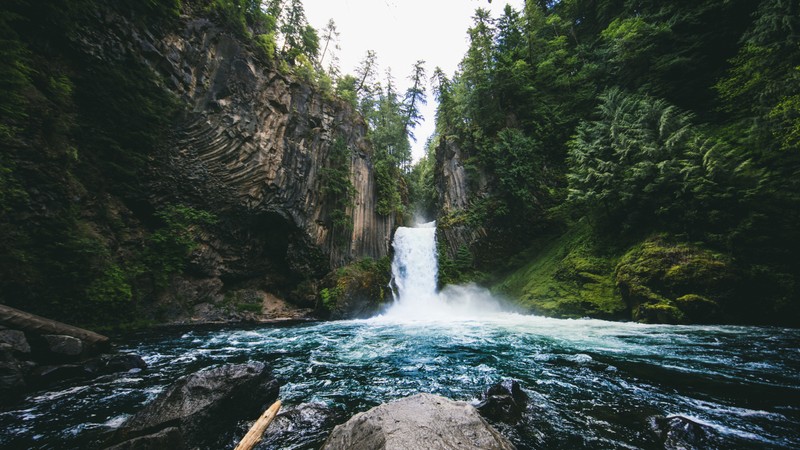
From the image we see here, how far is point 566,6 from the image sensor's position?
→ 2442 cm

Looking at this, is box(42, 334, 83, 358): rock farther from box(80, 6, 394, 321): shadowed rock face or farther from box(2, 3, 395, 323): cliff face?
box(80, 6, 394, 321): shadowed rock face

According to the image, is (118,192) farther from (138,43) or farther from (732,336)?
(732,336)

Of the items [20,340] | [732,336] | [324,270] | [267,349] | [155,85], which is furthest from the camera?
[324,270]

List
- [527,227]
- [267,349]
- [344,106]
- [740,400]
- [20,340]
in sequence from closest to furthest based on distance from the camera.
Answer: [740,400], [20,340], [267,349], [527,227], [344,106]

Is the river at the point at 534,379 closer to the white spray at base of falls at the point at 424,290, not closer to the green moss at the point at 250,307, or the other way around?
the green moss at the point at 250,307

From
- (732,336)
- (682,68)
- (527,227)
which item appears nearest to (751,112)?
(682,68)

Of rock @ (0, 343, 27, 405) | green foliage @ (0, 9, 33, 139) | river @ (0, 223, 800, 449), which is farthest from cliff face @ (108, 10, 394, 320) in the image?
rock @ (0, 343, 27, 405)

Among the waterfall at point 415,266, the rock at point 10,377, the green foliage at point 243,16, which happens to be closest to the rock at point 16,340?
the rock at point 10,377

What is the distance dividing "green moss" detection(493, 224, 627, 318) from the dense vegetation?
81mm

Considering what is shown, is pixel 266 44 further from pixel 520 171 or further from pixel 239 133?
pixel 520 171

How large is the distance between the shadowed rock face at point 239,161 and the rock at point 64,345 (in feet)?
22.1

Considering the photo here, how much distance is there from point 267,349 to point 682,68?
73.5ft

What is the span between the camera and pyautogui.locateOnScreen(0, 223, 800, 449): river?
3.45 metres

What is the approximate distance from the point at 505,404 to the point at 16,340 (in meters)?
8.48
